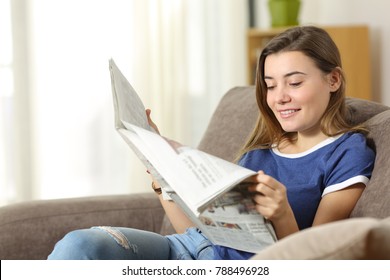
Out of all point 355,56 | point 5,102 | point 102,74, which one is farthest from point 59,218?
point 355,56

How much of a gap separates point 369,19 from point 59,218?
8.22 ft

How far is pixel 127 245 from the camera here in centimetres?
148

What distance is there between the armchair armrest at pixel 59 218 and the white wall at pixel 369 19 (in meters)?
2.13

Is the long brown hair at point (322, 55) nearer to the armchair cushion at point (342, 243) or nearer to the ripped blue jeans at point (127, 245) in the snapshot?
the ripped blue jeans at point (127, 245)

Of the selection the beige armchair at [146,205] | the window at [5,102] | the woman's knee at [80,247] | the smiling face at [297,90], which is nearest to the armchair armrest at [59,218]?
the beige armchair at [146,205]

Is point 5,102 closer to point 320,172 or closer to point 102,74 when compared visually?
point 102,74

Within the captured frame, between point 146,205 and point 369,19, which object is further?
point 369,19

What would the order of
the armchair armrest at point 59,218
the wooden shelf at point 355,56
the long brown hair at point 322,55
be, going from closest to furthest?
the long brown hair at point 322,55 < the armchair armrest at point 59,218 < the wooden shelf at point 355,56

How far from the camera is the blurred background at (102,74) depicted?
368 centimetres

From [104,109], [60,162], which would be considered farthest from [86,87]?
[60,162]

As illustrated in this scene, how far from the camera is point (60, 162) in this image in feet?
12.4

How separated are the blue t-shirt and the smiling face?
7cm

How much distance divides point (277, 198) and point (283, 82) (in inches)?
15.4

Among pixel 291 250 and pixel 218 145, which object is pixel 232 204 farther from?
pixel 218 145
